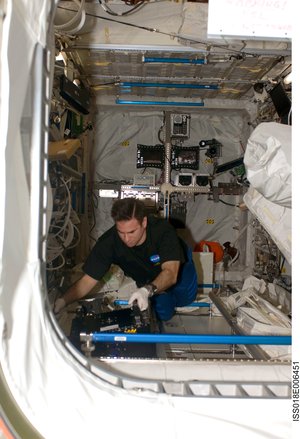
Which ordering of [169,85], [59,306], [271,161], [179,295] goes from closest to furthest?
[271,161]
[59,306]
[179,295]
[169,85]

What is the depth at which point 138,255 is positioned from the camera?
3.56 m

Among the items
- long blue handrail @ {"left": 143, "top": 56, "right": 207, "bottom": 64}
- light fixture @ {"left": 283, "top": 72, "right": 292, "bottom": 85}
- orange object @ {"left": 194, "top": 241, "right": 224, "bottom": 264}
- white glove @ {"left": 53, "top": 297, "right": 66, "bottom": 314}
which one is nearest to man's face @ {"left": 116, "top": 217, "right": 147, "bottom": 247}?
white glove @ {"left": 53, "top": 297, "right": 66, "bottom": 314}

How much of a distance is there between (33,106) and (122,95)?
4.15m

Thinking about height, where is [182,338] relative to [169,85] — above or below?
below

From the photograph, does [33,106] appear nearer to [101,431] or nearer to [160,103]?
[101,431]

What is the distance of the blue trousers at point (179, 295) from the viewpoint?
3.89 meters

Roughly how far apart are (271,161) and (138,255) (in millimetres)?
1820

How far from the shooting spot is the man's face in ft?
10.5

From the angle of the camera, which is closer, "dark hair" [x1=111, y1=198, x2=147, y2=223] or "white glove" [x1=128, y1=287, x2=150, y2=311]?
"white glove" [x1=128, y1=287, x2=150, y2=311]

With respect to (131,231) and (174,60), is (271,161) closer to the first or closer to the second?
(131,231)

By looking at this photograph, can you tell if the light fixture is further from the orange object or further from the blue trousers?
the orange object

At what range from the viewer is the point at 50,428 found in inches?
53.1

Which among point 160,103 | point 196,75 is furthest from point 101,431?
point 160,103

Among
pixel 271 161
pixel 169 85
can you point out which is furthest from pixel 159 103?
pixel 271 161
